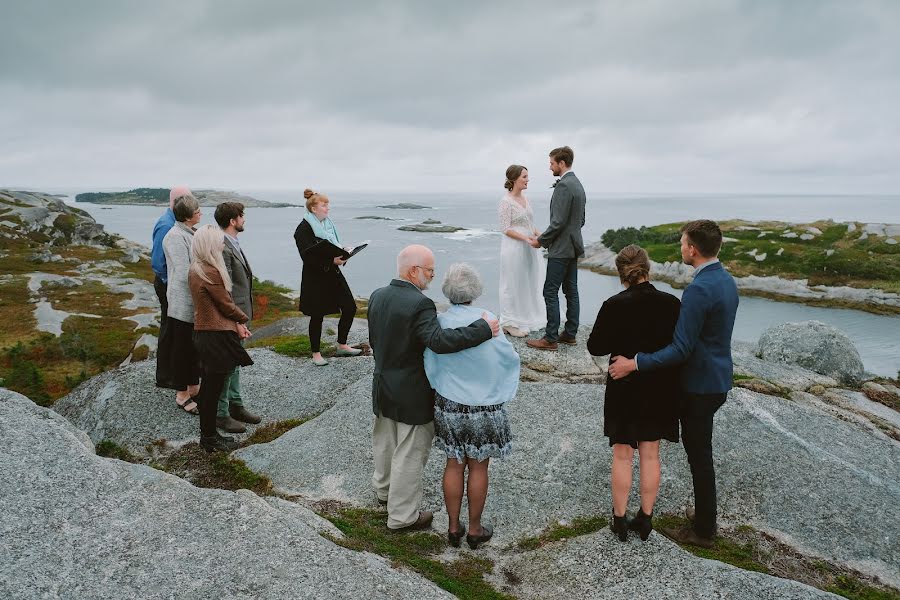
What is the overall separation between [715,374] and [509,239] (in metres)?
7.16

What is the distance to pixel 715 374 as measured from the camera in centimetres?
576

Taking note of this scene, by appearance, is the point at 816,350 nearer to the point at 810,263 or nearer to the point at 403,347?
the point at 403,347

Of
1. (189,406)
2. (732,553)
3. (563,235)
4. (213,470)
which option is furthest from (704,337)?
(189,406)

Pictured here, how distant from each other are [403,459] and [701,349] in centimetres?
365

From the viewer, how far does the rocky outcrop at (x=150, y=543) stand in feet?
15.5

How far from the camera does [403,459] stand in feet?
20.4

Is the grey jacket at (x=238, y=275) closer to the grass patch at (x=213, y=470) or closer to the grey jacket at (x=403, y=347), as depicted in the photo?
the grass patch at (x=213, y=470)

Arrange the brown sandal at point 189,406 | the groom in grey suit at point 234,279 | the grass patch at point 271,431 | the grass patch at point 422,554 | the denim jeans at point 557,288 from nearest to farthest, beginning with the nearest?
the grass patch at point 422,554, the groom in grey suit at point 234,279, the grass patch at point 271,431, the brown sandal at point 189,406, the denim jeans at point 557,288

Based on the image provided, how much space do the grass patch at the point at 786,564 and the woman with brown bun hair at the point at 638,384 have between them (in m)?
1.20

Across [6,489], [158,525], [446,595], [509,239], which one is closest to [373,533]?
[446,595]

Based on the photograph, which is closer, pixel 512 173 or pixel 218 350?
pixel 218 350

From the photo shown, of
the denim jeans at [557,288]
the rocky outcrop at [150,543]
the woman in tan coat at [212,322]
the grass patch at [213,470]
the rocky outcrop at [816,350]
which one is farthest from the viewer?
the rocky outcrop at [816,350]

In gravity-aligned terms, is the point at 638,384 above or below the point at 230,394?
above

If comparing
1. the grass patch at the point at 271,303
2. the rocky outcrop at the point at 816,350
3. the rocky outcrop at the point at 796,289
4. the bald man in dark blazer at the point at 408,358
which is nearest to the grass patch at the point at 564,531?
the bald man in dark blazer at the point at 408,358
